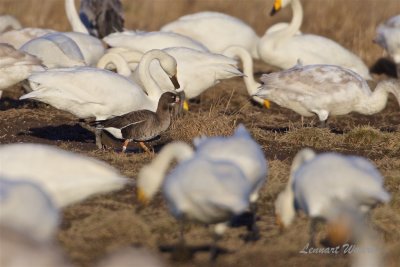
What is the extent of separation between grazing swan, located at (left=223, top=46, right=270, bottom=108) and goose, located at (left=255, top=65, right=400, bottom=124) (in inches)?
86.9

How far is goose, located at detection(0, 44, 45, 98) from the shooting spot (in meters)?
12.3

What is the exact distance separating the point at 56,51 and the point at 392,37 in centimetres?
587

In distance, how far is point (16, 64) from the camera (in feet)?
40.5

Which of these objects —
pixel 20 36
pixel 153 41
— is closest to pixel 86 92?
pixel 153 41

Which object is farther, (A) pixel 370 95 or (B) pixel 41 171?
(A) pixel 370 95

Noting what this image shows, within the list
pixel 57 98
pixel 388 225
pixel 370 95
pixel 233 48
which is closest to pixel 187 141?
pixel 57 98

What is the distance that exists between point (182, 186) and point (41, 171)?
0.91 m

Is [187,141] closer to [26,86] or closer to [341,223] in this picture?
[26,86]

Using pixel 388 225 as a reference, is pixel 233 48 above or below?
below

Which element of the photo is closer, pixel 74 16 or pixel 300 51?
pixel 300 51

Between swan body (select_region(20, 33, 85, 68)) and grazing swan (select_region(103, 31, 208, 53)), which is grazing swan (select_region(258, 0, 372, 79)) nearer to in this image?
grazing swan (select_region(103, 31, 208, 53))

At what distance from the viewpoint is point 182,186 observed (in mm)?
6789

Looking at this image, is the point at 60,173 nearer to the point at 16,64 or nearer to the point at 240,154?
the point at 240,154

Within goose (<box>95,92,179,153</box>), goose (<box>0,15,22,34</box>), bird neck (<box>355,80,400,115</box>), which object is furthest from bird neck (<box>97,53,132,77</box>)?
goose (<box>0,15,22,34</box>)
